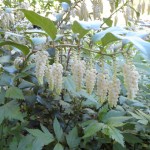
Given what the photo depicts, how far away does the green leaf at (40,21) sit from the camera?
44.1 inches

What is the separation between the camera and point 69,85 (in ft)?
5.45

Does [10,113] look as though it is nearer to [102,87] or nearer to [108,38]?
[102,87]

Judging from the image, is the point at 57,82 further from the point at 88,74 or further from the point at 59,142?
the point at 59,142

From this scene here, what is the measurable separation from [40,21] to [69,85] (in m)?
0.58

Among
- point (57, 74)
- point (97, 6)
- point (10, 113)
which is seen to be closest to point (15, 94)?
point (10, 113)

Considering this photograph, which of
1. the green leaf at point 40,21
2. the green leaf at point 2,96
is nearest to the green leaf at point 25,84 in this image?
the green leaf at point 2,96

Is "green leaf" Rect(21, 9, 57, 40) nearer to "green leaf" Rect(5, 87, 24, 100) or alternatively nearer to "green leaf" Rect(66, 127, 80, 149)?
"green leaf" Rect(5, 87, 24, 100)

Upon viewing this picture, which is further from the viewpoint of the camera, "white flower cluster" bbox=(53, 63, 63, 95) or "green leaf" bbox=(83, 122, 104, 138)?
"green leaf" bbox=(83, 122, 104, 138)

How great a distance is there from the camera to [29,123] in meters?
1.84

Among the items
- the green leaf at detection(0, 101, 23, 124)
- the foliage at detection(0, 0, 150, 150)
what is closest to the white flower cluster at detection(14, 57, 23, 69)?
the foliage at detection(0, 0, 150, 150)

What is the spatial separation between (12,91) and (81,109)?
0.61 meters

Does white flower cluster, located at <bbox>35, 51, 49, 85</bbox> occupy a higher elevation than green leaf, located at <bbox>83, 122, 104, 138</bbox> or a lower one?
higher

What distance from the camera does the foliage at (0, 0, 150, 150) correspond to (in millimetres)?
1233

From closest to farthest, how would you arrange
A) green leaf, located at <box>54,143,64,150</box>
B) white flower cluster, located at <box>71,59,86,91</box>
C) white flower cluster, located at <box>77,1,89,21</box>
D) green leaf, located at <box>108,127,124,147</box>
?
1. white flower cluster, located at <box>71,59,86,91</box>
2. green leaf, located at <box>108,127,124,147</box>
3. green leaf, located at <box>54,143,64,150</box>
4. white flower cluster, located at <box>77,1,89,21</box>
